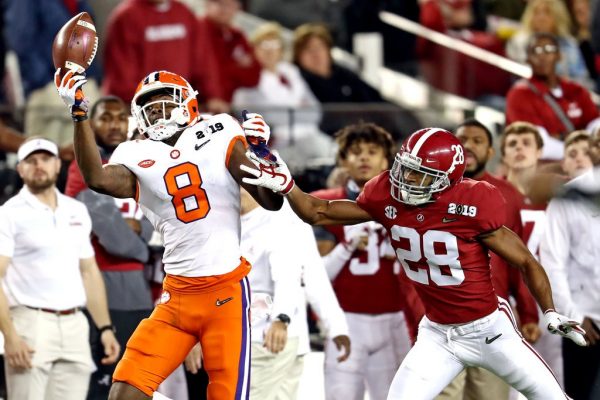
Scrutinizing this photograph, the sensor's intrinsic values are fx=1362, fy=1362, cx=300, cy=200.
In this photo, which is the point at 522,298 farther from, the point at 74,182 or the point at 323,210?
the point at 74,182

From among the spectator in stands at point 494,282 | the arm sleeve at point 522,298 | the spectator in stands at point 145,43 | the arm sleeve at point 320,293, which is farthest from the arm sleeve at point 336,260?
the spectator in stands at point 145,43

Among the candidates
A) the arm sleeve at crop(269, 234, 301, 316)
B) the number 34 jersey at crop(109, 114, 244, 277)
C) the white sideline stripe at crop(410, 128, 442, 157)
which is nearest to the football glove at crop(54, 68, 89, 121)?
the number 34 jersey at crop(109, 114, 244, 277)

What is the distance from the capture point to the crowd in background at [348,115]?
24.5 ft

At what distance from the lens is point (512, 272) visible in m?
7.52

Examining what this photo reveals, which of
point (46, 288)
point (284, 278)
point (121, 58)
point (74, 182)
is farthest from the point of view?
point (121, 58)

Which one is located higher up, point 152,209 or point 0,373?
point 152,209

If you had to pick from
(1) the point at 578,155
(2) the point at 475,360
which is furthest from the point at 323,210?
(1) the point at 578,155

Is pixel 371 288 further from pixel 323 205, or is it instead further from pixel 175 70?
pixel 175 70

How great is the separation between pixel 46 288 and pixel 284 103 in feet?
13.9

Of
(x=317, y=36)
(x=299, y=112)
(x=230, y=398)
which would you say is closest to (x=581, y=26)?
(x=317, y=36)

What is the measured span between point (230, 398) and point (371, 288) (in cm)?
178

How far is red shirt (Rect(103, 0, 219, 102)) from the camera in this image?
404 inches

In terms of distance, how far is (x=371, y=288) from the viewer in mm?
7656

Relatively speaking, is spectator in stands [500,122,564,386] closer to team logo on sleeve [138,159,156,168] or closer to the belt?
team logo on sleeve [138,159,156,168]
